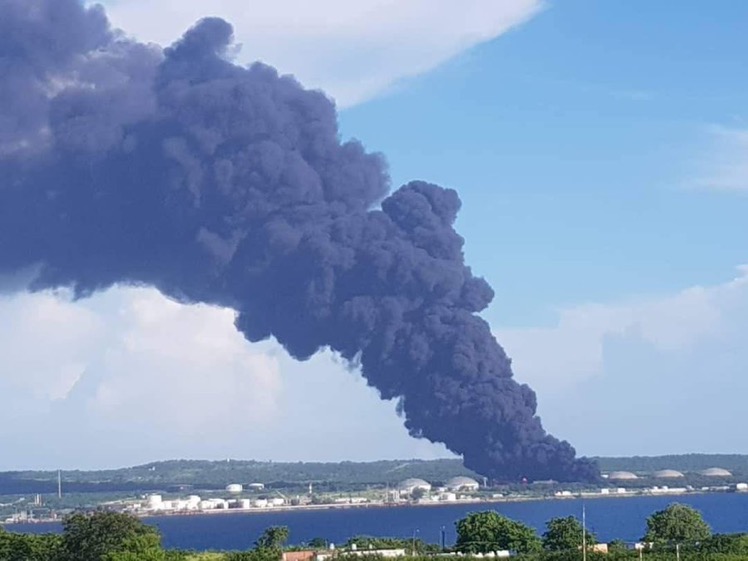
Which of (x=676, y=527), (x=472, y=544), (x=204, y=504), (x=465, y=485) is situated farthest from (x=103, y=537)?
(x=465, y=485)

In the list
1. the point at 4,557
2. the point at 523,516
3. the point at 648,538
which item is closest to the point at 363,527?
→ the point at 523,516

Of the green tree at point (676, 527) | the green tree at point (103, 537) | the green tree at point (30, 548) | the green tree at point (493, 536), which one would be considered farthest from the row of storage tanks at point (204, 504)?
the green tree at point (103, 537)

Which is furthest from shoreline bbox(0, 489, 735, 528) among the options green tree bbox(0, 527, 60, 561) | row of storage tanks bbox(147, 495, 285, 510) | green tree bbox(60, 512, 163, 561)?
green tree bbox(60, 512, 163, 561)

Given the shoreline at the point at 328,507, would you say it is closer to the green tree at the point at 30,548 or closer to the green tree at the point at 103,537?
the green tree at the point at 30,548

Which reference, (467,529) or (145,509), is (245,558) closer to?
(467,529)

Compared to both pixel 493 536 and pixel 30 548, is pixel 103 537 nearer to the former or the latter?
pixel 30 548

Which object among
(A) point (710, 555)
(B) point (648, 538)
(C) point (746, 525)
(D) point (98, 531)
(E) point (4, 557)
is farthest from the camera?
(C) point (746, 525)
